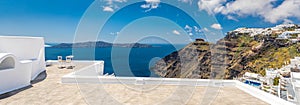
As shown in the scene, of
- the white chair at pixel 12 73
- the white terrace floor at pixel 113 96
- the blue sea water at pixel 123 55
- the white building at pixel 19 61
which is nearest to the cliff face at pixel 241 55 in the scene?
the blue sea water at pixel 123 55

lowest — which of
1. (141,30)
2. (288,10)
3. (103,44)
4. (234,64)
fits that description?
(234,64)

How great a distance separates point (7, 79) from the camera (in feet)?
18.0

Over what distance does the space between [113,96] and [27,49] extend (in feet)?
17.4

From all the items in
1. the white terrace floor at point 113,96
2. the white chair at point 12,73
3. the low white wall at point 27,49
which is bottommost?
the white terrace floor at point 113,96

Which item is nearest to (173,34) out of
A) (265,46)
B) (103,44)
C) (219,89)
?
(103,44)

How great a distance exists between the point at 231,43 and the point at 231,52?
3.73 feet

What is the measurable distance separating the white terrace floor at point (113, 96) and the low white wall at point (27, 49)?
2181 millimetres

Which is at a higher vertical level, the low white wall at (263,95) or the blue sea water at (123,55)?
the blue sea water at (123,55)

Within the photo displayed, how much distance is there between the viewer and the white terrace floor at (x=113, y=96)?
14.7 ft

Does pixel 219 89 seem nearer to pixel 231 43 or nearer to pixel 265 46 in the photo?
pixel 231 43

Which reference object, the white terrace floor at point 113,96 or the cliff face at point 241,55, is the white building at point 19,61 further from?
the cliff face at point 241,55

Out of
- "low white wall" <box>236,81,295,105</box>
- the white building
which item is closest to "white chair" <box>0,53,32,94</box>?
the white building

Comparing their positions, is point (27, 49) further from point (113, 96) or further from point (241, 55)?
point (241, 55)

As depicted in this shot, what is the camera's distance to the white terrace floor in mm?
4488
